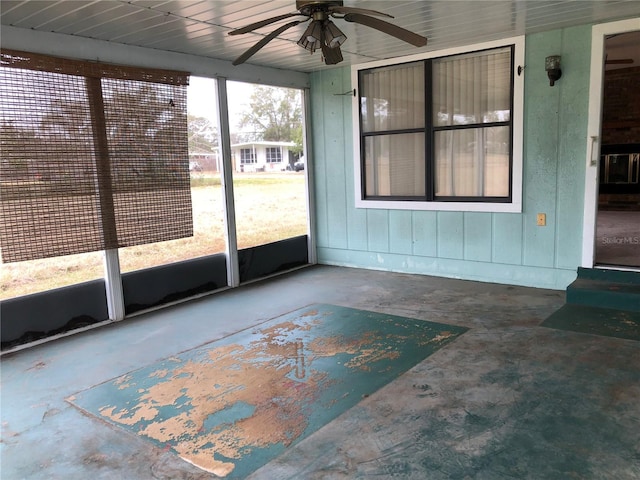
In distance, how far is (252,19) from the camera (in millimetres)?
3865

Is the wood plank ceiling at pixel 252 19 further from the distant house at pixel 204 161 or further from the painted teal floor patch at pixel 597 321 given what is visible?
the painted teal floor patch at pixel 597 321

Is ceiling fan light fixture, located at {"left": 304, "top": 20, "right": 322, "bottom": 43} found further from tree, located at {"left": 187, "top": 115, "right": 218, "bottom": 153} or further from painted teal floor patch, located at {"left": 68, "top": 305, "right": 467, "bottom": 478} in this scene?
tree, located at {"left": 187, "top": 115, "right": 218, "bottom": 153}

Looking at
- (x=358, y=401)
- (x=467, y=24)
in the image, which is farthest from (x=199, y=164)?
(x=358, y=401)

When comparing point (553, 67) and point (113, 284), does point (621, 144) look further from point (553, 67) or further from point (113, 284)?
point (113, 284)

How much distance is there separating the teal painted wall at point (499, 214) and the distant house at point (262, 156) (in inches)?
16.4

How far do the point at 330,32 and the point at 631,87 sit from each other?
8.07 m

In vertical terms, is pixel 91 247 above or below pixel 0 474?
above

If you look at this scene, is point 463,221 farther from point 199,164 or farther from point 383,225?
point 199,164

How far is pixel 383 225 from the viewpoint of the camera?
6.06 m

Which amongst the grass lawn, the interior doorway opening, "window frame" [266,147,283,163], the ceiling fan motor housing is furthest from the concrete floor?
the interior doorway opening

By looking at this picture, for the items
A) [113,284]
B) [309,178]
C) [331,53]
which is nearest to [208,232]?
[113,284]

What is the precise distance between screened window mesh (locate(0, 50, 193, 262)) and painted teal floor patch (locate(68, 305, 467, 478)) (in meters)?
1.43

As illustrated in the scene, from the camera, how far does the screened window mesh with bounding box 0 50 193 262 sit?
3.73 m

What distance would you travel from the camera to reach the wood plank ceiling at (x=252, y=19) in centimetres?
345
